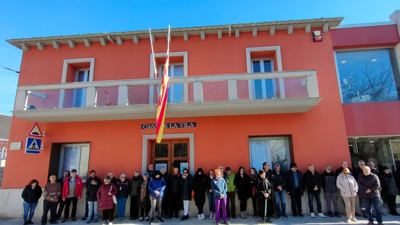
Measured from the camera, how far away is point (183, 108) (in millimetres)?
7875

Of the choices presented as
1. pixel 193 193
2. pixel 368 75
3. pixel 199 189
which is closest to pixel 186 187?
pixel 193 193

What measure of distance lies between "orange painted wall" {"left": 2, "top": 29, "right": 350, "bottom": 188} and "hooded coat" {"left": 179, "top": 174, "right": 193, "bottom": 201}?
41.4 inches

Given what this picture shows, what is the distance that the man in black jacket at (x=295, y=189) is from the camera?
7.52 meters

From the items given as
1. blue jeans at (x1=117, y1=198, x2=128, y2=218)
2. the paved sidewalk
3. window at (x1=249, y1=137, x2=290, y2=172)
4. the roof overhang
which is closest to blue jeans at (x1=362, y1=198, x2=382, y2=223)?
the paved sidewalk

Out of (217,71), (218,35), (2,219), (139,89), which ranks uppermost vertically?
(218,35)

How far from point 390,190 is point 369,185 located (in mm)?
1791

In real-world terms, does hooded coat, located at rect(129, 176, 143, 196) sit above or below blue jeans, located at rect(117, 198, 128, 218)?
above

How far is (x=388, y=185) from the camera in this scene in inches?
296

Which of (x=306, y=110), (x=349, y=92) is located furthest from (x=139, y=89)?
(x=349, y=92)

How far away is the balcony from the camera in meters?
7.82

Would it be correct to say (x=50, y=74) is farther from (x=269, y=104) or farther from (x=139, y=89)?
(x=269, y=104)

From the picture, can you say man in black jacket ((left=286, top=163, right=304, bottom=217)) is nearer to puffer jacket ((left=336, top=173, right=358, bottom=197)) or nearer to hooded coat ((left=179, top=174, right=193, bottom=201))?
puffer jacket ((left=336, top=173, right=358, bottom=197))

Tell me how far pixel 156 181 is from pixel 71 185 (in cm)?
305

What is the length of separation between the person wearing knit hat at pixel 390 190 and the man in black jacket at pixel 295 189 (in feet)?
9.04
